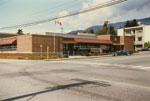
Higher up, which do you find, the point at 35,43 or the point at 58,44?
the point at 35,43

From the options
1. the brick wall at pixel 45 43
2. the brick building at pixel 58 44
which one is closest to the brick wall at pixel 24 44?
the brick building at pixel 58 44

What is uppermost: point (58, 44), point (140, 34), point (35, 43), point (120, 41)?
point (140, 34)

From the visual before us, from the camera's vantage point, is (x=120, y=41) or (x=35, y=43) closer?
(x=35, y=43)

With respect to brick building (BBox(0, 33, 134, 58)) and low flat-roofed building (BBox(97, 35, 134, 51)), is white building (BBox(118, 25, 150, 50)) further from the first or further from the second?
brick building (BBox(0, 33, 134, 58))

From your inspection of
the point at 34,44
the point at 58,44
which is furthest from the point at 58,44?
the point at 34,44

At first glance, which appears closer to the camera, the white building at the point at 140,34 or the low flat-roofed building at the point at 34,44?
the low flat-roofed building at the point at 34,44

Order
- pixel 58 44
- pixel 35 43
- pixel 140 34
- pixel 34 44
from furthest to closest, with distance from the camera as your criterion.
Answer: pixel 140 34 < pixel 58 44 < pixel 35 43 < pixel 34 44

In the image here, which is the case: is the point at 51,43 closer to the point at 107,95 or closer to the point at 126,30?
the point at 107,95

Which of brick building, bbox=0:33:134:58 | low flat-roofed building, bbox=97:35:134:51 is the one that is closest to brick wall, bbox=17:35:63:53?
Result: brick building, bbox=0:33:134:58

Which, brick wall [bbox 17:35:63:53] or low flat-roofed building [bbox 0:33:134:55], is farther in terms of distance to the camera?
low flat-roofed building [bbox 0:33:134:55]

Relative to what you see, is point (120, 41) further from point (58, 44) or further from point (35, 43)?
point (35, 43)

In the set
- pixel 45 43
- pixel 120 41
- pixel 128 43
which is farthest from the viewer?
pixel 128 43

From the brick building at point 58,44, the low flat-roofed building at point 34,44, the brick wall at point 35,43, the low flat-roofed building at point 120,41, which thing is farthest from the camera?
the low flat-roofed building at point 120,41

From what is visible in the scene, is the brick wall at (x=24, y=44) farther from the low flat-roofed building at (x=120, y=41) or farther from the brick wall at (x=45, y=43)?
the low flat-roofed building at (x=120, y=41)
